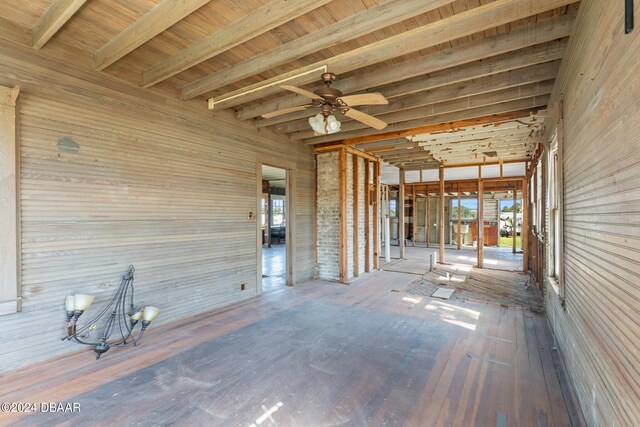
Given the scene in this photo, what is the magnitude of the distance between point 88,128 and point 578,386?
16.6 ft

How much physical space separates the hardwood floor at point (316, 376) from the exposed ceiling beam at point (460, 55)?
2.94 m

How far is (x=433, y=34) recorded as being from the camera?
8.19 ft

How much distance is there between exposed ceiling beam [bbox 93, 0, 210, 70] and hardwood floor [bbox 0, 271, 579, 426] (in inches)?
116

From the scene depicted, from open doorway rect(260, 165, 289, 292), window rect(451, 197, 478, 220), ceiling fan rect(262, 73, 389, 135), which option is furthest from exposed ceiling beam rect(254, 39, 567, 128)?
window rect(451, 197, 478, 220)

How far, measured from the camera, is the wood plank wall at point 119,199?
8.90 ft

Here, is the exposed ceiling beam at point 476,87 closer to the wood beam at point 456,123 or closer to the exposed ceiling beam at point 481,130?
the wood beam at point 456,123

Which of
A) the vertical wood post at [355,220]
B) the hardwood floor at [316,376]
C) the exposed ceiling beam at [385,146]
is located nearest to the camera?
the hardwood floor at [316,376]

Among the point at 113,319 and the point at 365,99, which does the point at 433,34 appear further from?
the point at 113,319

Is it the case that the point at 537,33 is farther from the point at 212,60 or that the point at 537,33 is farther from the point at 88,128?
the point at 88,128

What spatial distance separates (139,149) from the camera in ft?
11.4

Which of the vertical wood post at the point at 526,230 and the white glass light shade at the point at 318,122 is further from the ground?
the white glass light shade at the point at 318,122

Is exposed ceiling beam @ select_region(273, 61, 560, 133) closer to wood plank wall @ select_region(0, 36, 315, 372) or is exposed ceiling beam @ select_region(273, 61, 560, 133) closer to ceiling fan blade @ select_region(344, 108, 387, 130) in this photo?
ceiling fan blade @ select_region(344, 108, 387, 130)

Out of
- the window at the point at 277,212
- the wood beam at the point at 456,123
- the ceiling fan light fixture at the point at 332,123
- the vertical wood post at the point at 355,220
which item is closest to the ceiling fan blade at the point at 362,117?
the ceiling fan light fixture at the point at 332,123

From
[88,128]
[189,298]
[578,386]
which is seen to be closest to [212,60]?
[88,128]
